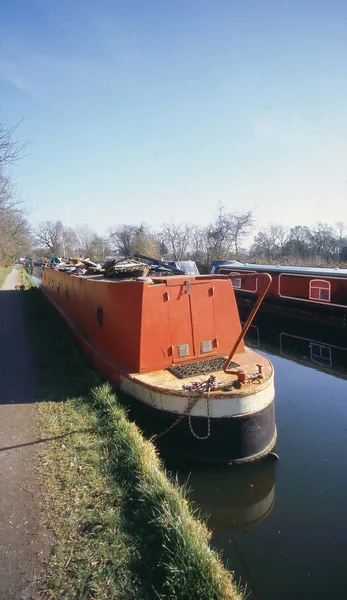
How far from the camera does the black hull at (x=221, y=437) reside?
4258 millimetres

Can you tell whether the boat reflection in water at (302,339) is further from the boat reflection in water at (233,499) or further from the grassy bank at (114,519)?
the grassy bank at (114,519)

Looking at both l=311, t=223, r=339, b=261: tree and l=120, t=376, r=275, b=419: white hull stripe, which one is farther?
l=311, t=223, r=339, b=261: tree

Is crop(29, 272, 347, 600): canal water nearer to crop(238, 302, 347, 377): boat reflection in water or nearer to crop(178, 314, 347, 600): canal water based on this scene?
crop(178, 314, 347, 600): canal water

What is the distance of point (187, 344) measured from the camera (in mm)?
5109

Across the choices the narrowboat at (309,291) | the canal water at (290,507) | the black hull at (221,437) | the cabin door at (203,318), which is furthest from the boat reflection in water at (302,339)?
the black hull at (221,437)

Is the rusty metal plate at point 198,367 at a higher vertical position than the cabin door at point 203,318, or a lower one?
lower

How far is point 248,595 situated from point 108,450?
1.75m

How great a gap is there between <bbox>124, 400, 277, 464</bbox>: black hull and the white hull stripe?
5 cm

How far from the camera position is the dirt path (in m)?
2.55

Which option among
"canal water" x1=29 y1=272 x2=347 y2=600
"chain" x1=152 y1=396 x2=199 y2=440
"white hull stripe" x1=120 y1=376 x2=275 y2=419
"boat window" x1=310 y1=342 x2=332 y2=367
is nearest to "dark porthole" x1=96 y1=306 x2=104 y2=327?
"white hull stripe" x1=120 y1=376 x2=275 y2=419

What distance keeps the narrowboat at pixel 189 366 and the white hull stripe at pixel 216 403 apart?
0.04 ft

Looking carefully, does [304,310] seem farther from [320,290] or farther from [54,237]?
[54,237]

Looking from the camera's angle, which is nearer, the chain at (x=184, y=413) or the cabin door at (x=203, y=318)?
the chain at (x=184, y=413)

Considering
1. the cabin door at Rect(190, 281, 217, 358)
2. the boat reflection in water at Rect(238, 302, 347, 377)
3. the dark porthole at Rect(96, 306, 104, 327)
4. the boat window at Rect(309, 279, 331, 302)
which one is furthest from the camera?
the boat window at Rect(309, 279, 331, 302)
